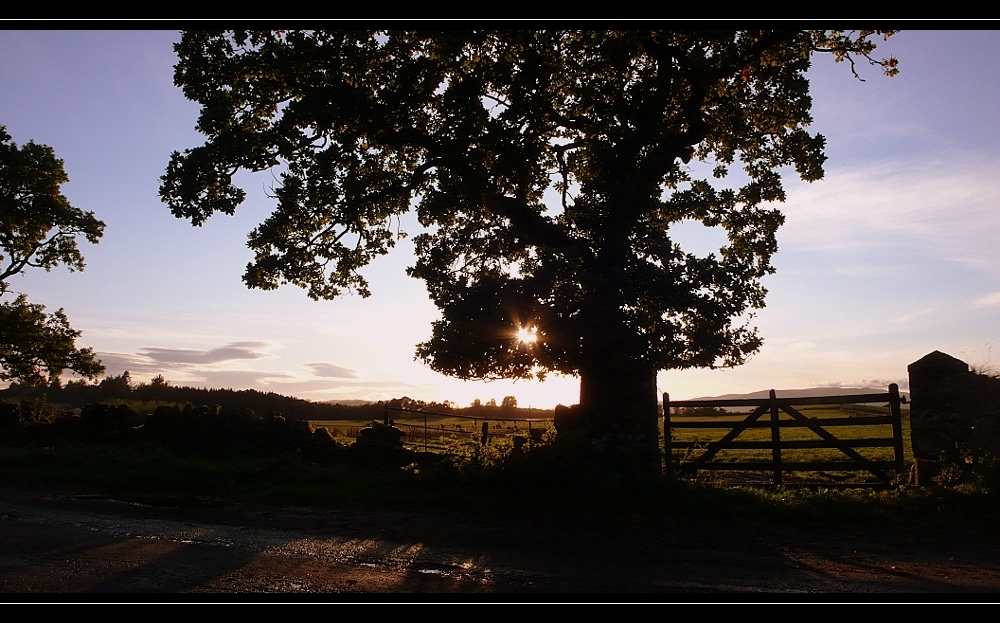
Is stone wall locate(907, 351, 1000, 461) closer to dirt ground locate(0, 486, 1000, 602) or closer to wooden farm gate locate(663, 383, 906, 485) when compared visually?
wooden farm gate locate(663, 383, 906, 485)

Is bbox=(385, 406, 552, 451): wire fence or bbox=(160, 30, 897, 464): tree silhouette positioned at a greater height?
bbox=(160, 30, 897, 464): tree silhouette

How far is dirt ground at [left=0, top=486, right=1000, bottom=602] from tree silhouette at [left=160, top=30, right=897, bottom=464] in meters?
4.52

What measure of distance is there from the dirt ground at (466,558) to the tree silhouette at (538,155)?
178 inches

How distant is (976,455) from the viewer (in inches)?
524

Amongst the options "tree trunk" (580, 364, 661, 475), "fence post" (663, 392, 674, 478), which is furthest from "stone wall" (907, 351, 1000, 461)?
"tree trunk" (580, 364, 661, 475)

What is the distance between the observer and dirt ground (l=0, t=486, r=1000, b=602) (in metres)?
7.14

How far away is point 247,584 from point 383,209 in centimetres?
1233

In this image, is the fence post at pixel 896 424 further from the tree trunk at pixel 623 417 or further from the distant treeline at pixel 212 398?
the distant treeline at pixel 212 398

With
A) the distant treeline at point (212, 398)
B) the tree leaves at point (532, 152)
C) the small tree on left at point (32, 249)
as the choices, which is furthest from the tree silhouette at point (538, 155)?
the distant treeline at point (212, 398)

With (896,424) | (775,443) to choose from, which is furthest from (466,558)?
(896,424)

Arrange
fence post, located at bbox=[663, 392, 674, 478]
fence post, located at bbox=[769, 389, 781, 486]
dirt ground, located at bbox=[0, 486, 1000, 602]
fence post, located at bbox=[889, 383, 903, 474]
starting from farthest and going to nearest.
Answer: fence post, located at bbox=[663, 392, 674, 478] → fence post, located at bbox=[769, 389, 781, 486] → fence post, located at bbox=[889, 383, 903, 474] → dirt ground, located at bbox=[0, 486, 1000, 602]

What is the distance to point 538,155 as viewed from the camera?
54.6 feet

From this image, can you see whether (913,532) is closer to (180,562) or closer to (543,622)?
(543,622)

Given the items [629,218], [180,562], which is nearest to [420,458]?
[629,218]
